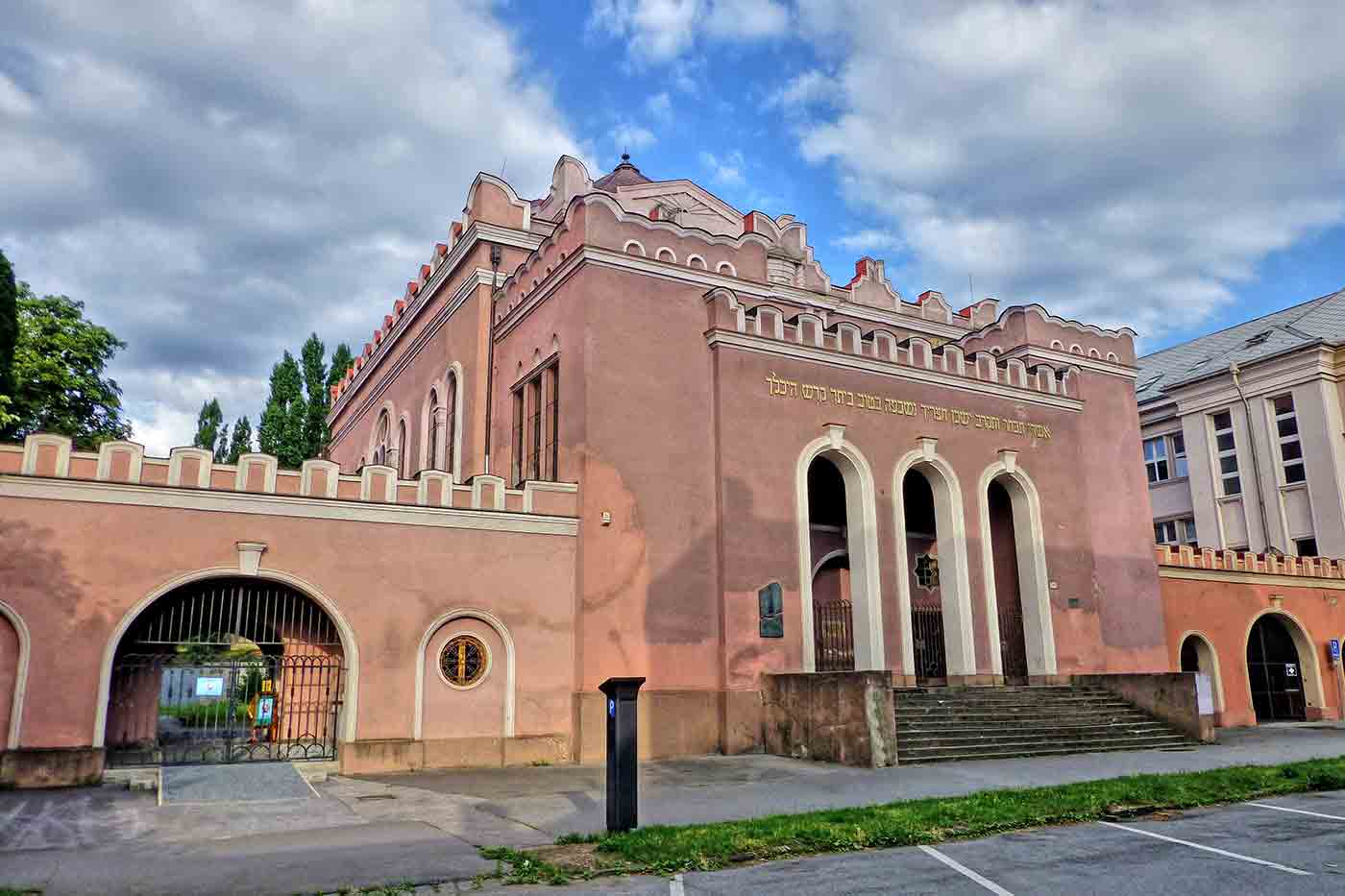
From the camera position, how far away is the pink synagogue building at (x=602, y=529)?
1409 cm

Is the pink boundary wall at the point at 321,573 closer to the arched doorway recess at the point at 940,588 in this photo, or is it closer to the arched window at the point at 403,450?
the arched doorway recess at the point at 940,588

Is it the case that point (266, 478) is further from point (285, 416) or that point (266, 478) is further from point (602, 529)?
point (285, 416)

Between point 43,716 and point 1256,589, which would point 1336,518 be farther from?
point 43,716

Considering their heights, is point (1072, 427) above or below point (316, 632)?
above

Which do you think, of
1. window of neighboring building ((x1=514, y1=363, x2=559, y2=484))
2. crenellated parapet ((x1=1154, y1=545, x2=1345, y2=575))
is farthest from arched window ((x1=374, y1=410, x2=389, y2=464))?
crenellated parapet ((x1=1154, y1=545, x2=1345, y2=575))

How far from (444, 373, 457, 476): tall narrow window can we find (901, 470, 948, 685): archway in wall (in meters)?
10.5

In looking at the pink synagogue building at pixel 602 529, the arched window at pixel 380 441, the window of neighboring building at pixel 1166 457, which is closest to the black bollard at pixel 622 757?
the pink synagogue building at pixel 602 529

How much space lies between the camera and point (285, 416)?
40.9 metres

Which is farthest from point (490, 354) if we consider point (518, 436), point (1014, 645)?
point (1014, 645)

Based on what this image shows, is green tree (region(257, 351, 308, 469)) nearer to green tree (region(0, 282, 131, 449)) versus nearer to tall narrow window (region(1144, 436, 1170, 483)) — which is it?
green tree (region(0, 282, 131, 449))

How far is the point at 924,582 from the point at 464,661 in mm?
11195

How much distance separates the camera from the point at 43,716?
42.2 feet

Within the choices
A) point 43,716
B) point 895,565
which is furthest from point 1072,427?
point 43,716

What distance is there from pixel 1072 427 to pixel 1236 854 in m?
16.4
